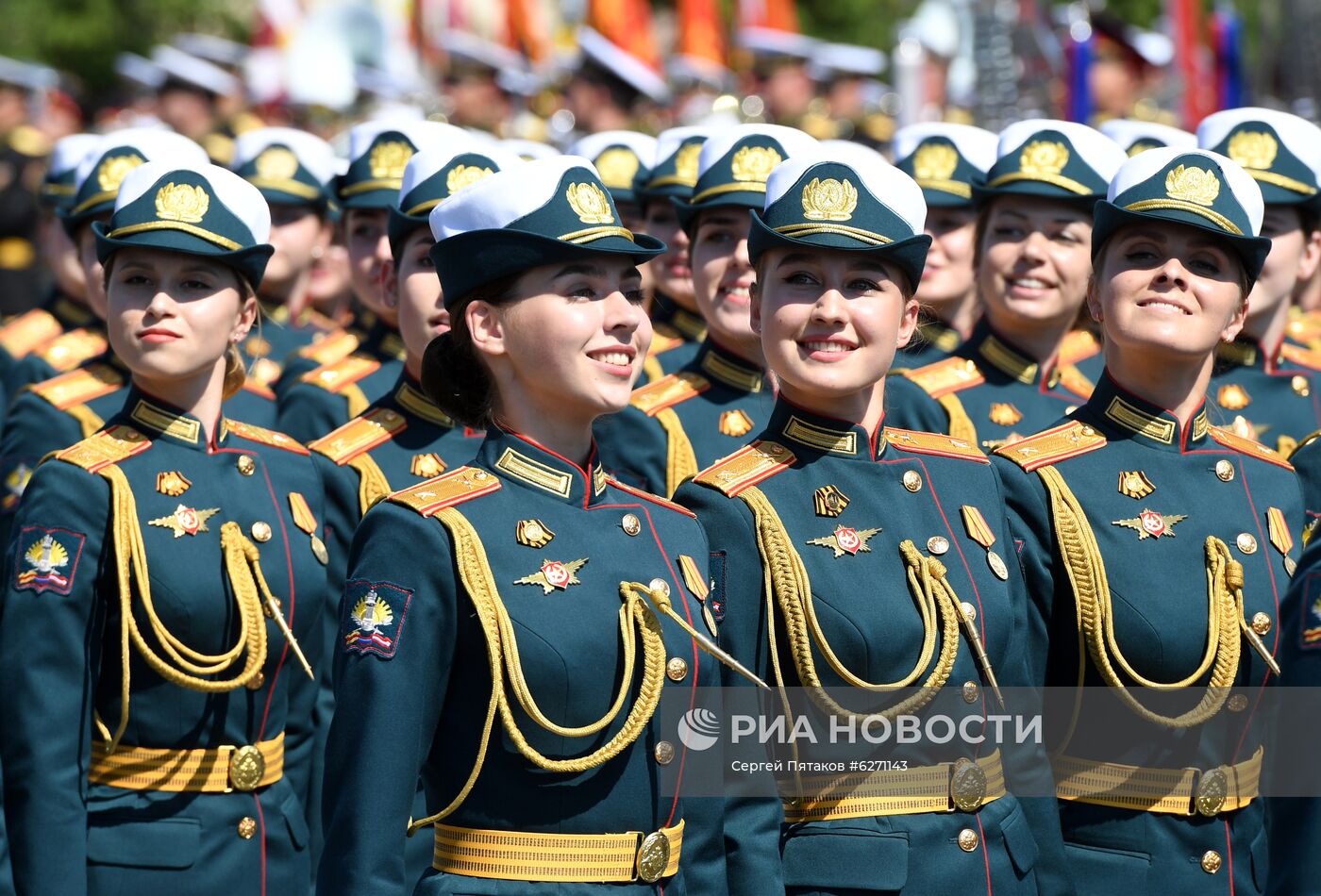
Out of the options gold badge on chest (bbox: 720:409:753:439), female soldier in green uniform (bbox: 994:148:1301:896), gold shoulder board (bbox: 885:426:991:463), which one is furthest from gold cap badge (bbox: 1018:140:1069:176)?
gold shoulder board (bbox: 885:426:991:463)

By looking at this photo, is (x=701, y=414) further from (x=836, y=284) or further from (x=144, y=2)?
(x=144, y=2)

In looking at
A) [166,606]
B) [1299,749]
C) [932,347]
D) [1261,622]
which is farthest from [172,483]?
[932,347]

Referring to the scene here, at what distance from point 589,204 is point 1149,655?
183cm

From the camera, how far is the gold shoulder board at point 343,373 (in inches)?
294

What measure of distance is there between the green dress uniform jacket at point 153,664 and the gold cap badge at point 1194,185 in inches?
97.6

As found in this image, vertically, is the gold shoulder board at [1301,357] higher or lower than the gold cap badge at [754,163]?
lower

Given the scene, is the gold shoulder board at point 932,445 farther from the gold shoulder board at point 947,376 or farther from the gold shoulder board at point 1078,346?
the gold shoulder board at point 1078,346

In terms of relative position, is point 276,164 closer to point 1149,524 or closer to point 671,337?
point 671,337

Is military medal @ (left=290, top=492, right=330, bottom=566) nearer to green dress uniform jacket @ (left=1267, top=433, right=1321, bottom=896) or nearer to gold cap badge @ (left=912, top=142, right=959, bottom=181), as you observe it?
green dress uniform jacket @ (left=1267, top=433, right=1321, bottom=896)

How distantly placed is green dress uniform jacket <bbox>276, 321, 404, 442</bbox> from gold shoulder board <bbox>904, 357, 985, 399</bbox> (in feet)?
6.10

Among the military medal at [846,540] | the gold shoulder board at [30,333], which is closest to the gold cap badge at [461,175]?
the military medal at [846,540]

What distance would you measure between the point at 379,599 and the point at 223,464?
164 centimetres

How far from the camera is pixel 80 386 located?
7375 millimetres

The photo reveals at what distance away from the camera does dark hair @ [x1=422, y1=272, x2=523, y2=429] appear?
451 cm
